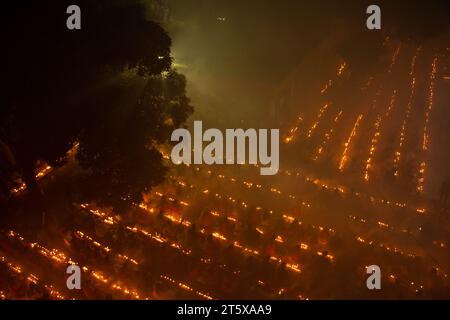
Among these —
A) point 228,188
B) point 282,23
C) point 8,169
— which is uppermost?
point 282,23

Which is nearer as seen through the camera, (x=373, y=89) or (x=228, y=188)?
(x=228, y=188)

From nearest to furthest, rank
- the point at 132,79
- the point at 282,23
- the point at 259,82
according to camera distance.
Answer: the point at 132,79, the point at 259,82, the point at 282,23

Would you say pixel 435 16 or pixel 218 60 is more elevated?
pixel 435 16

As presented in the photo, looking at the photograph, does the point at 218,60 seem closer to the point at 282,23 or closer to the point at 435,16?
the point at 282,23

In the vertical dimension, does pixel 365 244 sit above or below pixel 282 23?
below

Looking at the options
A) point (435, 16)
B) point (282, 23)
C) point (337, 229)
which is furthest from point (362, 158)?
point (435, 16)

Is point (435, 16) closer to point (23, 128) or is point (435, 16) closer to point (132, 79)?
point (132, 79)

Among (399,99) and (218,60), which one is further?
(218,60)
